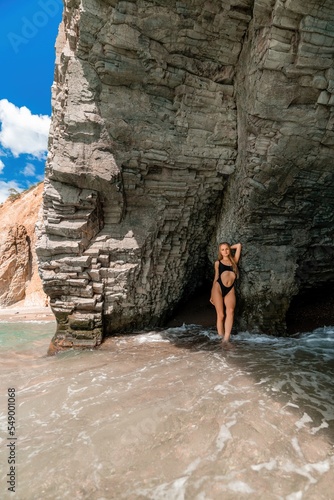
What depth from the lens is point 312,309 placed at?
8281 millimetres

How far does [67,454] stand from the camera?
8.55 feet

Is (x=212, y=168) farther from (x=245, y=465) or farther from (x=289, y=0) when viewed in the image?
(x=245, y=465)

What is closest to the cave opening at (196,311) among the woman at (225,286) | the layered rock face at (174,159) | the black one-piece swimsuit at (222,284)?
the layered rock face at (174,159)

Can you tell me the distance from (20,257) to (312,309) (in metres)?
19.4

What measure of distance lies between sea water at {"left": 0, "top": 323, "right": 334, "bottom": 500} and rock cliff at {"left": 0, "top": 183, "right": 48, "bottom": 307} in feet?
49.6

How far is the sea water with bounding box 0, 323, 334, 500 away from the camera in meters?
2.22

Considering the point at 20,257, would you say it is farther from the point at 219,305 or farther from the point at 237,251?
the point at 237,251

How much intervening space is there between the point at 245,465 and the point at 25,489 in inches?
69.3

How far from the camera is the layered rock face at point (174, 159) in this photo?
5617mm

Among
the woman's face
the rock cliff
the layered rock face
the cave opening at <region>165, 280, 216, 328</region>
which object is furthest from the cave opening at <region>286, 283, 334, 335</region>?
the rock cliff

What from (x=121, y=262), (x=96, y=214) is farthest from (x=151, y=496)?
(x=96, y=214)

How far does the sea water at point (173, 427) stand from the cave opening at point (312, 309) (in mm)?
2760

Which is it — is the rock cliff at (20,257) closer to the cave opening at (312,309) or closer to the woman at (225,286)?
the woman at (225,286)

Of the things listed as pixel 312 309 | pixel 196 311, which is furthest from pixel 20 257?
pixel 312 309
